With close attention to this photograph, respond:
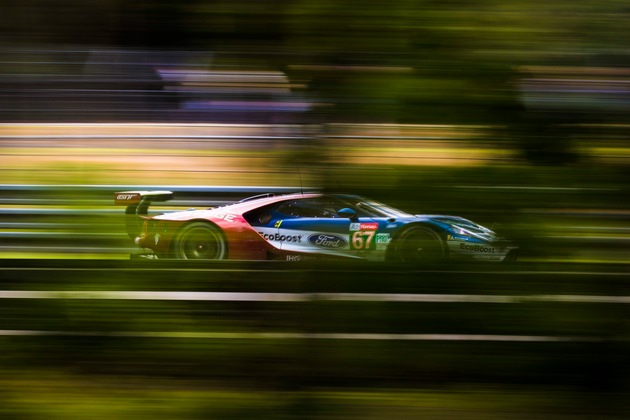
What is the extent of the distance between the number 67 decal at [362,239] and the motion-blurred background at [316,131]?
28 centimetres

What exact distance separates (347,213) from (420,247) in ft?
1.38

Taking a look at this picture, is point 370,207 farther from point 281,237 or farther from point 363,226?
point 281,237

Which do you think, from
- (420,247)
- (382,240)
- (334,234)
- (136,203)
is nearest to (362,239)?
(334,234)

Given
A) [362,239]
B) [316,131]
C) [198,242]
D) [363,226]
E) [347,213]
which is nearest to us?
[316,131]

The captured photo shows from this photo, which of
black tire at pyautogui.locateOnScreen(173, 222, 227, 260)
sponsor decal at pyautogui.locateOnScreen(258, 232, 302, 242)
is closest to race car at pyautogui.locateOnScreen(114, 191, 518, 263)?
black tire at pyautogui.locateOnScreen(173, 222, 227, 260)

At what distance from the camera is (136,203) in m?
2.80

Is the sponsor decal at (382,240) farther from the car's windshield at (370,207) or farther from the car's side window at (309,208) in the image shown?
the car's side window at (309,208)

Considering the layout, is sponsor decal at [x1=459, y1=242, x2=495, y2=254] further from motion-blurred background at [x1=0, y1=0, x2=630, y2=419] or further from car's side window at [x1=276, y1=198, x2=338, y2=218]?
car's side window at [x1=276, y1=198, x2=338, y2=218]

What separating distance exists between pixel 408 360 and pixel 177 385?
1.01 metres

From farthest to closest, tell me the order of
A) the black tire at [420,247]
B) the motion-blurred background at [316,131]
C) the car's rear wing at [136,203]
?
the car's rear wing at [136,203] → the black tire at [420,247] → the motion-blurred background at [316,131]

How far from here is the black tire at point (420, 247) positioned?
260cm

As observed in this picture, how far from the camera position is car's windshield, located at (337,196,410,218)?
104 inches

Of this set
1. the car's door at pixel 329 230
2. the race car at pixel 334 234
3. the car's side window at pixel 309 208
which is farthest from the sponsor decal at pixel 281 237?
the race car at pixel 334 234

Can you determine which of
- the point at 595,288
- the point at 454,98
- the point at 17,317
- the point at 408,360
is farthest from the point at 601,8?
the point at 17,317
